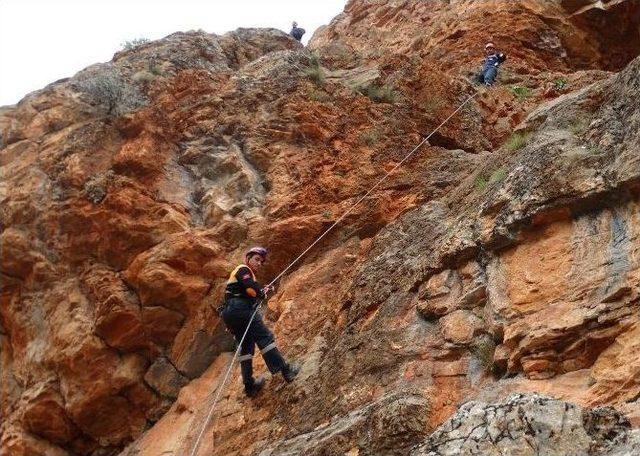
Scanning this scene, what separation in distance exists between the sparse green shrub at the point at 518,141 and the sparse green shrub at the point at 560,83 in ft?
18.0

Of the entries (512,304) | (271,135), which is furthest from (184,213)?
(512,304)

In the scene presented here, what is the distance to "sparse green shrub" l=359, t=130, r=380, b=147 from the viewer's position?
39.9 feet

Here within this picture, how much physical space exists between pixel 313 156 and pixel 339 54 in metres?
6.21

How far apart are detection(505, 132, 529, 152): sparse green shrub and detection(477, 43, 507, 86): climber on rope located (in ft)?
19.7

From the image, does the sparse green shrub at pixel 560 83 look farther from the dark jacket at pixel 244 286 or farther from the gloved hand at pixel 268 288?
the dark jacket at pixel 244 286

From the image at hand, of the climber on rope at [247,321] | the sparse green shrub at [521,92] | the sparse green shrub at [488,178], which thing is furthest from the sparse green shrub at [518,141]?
the sparse green shrub at [521,92]

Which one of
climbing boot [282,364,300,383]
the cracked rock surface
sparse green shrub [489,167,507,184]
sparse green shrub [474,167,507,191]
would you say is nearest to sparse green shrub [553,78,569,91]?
sparse green shrub [474,167,507,191]

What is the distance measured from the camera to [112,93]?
1403 centimetres

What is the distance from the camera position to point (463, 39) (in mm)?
17844

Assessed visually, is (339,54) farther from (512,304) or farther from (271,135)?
(512,304)

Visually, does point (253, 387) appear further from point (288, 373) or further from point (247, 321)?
point (247, 321)

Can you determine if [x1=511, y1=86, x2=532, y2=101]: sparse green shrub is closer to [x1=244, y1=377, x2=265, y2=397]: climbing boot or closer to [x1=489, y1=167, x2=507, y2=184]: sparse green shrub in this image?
[x1=489, y1=167, x2=507, y2=184]: sparse green shrub

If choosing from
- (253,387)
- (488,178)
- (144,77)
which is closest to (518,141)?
(488,178)

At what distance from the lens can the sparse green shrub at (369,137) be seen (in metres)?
12.2
